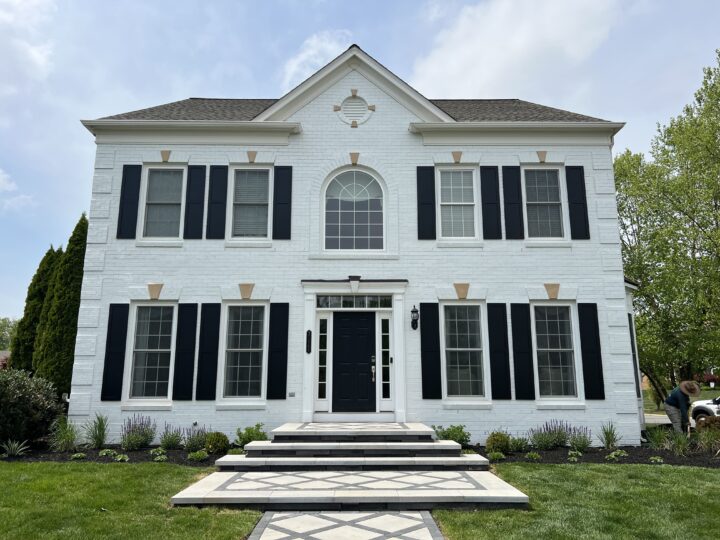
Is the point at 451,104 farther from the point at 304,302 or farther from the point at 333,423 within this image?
the point at 333,423

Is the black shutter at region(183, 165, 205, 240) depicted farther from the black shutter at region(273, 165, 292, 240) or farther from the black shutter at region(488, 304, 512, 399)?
the black shutter at region(488, 304, 512, 399)

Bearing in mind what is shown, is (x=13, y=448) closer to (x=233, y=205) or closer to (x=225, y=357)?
(x=225, y=357)

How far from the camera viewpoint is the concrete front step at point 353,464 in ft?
25.8

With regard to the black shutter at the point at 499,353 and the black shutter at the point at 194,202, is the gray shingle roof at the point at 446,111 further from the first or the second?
the black shutter at the point at 499,353

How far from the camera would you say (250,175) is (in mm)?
11859

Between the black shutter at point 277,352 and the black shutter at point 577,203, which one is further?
the black shutter at point 577,203

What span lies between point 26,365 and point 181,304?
733cm

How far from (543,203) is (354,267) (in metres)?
4.73

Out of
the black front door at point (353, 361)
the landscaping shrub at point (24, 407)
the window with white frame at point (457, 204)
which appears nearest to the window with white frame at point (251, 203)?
the black front door at point (353, 361)

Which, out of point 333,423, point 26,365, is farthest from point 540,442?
point 26,365

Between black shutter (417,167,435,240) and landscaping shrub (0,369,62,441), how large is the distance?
28.3 feet

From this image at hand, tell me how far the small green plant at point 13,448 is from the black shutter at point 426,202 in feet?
29.0

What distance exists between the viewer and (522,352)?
10.9 m

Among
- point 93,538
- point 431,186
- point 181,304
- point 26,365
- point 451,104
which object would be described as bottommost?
point 93,538
